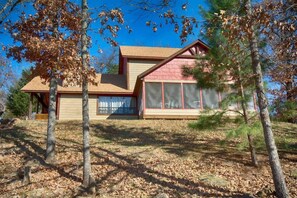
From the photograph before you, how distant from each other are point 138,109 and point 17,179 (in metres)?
14.2

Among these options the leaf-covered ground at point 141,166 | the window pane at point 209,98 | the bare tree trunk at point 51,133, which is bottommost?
the leaf-covered ground at point 141,166

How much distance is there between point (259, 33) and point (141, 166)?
6016 millimetres

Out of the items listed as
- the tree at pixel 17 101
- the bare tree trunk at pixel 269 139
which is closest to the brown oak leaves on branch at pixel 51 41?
the bare tree trunk at pixel 269 139

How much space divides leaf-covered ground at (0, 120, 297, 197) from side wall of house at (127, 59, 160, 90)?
9305 mm

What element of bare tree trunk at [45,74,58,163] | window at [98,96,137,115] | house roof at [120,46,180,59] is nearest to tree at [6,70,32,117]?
window at [98,96,137,115]

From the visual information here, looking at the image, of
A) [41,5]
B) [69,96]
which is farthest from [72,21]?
[69,96]

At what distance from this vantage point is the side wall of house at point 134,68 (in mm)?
22906

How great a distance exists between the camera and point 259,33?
5914mm

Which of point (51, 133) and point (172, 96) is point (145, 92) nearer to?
point (172, 96)

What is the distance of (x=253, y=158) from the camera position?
9.25 meters

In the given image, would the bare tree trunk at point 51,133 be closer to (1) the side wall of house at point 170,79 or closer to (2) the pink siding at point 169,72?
(1) the side wall of house at point 170,79

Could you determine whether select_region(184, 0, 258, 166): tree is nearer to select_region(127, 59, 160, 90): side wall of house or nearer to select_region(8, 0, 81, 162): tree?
select_region(8, 0, 81, 162): tree

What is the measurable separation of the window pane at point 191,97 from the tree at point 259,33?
39.7 feet

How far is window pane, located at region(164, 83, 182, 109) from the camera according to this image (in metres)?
19.4
